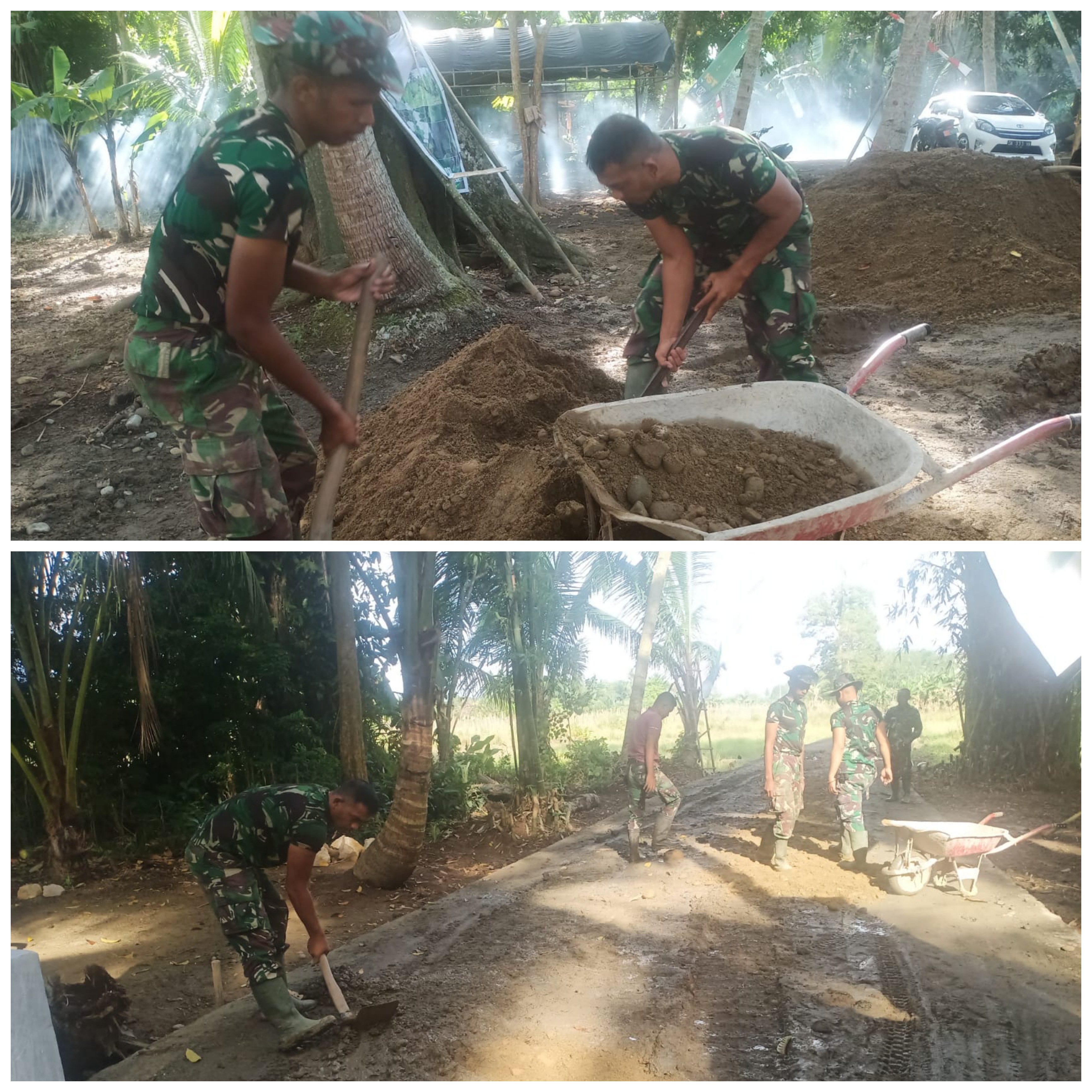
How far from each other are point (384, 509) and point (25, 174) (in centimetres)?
412

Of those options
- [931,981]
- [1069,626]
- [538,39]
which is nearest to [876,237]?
[538,39]

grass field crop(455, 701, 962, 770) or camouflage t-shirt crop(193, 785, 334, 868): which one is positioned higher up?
grass field crop(455, 701, 962, 770)

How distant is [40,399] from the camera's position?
3330mm

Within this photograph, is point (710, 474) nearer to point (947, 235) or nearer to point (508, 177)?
point (508, 177)

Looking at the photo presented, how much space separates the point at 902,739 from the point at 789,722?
325 millimetres

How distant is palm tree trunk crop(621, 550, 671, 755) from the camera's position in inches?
99.7

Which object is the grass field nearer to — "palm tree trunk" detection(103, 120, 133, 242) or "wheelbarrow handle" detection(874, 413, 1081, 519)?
"wheelbarrow handle" detection(874, 413, 1081, 519)

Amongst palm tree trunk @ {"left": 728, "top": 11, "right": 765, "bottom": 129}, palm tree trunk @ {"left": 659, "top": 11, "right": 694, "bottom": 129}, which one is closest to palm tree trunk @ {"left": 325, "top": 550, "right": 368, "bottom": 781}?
palm tree trunk @ {"left": 728, "top": 11, "right": 765, "bottom": 129}

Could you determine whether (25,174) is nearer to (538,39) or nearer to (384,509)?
(538,39)

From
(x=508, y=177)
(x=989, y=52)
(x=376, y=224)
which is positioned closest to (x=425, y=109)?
(x=508, y=177)

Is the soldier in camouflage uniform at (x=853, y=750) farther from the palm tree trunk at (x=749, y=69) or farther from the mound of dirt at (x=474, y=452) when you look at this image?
the palm tree trunk at (x=749, y=69)

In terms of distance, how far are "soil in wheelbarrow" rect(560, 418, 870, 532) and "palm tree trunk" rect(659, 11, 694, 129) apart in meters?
2.73

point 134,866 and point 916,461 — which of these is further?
point 134,866

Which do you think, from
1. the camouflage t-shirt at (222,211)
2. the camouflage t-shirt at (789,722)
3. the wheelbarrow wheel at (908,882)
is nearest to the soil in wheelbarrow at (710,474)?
the camouflage t-shirt at (789,722)
